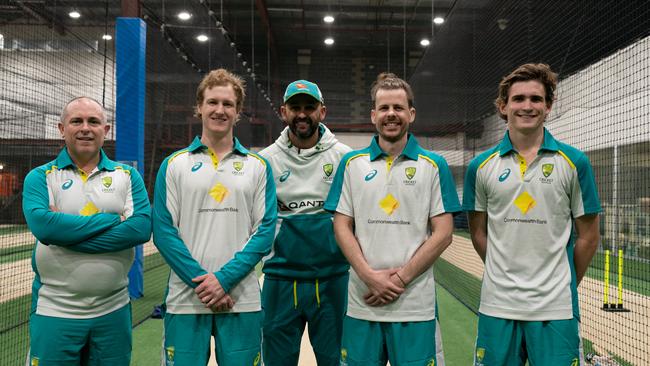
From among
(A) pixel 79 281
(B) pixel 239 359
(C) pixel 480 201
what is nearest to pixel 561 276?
(C) pixel 480 201

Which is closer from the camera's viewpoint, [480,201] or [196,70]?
[480,201]

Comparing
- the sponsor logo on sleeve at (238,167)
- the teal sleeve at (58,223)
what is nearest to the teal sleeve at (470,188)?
the sponsor logo on sleeve at (238,167)

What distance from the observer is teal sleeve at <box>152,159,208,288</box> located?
76.5 inches

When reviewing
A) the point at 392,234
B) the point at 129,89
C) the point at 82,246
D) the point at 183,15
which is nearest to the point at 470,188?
the point at 392,234

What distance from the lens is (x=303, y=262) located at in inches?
96.6

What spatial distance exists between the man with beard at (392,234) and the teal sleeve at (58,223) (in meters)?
0.92

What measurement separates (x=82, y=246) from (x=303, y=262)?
963mm

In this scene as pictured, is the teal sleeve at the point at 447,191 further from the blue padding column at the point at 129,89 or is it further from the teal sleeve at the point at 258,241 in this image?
the blue padding column at the point at 129,89

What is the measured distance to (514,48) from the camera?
6.53 meters

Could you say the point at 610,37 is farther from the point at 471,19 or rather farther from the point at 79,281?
the point at 79,281

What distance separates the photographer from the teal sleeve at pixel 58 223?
6.54 feet

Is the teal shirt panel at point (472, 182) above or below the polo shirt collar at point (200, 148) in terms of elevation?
below

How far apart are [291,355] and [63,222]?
119 cm

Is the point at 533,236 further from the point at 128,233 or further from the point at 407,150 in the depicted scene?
the point at 128,233
